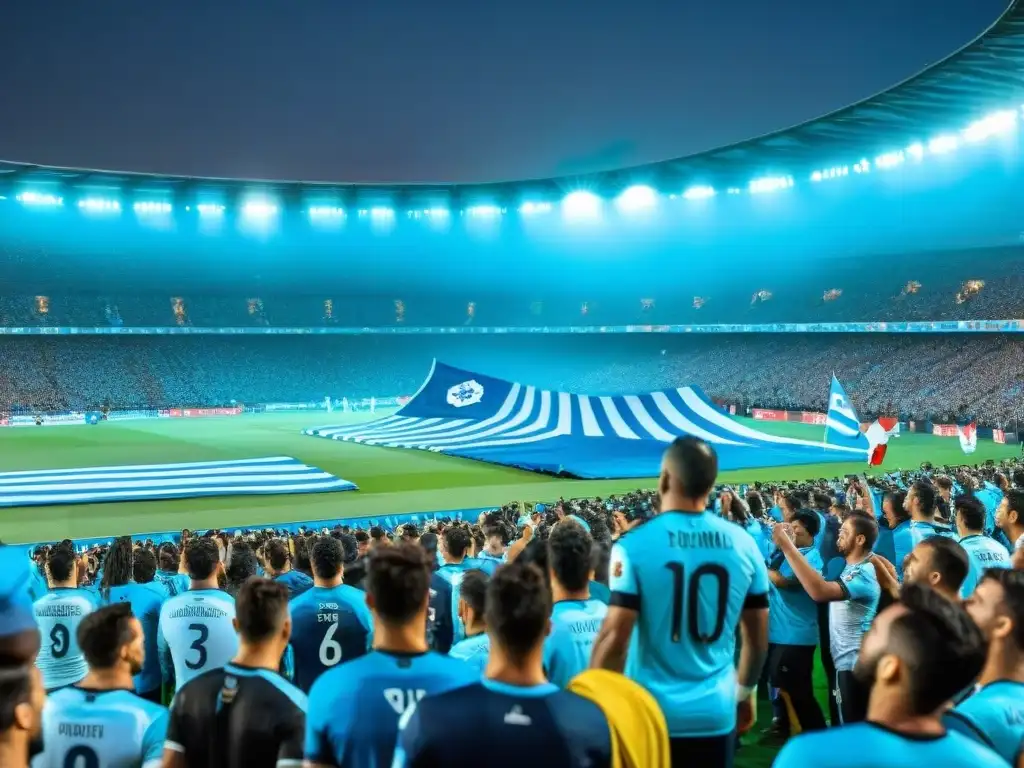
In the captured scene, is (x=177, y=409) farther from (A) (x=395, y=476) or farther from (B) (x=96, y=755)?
(B) (x=96, y=755)

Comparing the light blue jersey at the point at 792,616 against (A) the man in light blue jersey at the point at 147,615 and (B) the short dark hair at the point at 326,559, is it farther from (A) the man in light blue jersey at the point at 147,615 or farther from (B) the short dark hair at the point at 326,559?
(A) the man in light blue jersey at the point at 147,615

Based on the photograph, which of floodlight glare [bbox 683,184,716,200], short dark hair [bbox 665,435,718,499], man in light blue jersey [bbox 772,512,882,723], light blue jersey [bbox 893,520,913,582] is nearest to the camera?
short dark hair [bbox 665,435,718,499]

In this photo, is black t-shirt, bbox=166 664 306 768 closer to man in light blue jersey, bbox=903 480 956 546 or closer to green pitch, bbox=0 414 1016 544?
man in light blue jersey, bbox=903 480 956 546

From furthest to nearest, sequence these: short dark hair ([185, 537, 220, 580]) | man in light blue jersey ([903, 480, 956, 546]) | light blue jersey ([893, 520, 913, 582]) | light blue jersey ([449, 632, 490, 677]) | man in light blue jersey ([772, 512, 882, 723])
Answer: light blue jersey ([893, 520, 913, 582]) → man in light blue jersey ([903, 480, 956, 546]) → short dark hair ([185, 537, 220, 580]) → man in light blue jersey ([772, 512, 882, 723]) → light blue jersey ([449, 632, 490, 677])

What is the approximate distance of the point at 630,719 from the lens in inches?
96.7

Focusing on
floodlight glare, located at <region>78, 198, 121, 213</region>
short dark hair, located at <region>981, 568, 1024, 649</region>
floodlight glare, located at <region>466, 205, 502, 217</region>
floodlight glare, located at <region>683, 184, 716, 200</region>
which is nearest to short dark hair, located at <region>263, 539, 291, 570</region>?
short dark hair, located at <region>981, 568, 1024, 649</region>

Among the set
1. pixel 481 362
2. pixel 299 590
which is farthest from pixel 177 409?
pixel 299 590

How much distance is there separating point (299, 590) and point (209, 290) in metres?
A: 58.9

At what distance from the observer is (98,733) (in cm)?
300

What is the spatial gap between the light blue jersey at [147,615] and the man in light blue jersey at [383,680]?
11.7 feet

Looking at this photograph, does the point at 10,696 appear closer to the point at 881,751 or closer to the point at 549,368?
the point at 881,751

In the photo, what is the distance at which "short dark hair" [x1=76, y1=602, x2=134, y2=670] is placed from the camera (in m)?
3.07

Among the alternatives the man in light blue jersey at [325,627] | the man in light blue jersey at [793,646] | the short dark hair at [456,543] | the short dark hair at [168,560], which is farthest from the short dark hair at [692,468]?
the short dark hair at [168,560]

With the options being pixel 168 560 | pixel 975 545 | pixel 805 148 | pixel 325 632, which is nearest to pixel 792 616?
pixel 975 545
